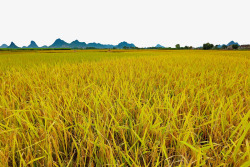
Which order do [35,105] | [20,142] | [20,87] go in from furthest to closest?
[20,87]
[35,105]
[20,142]

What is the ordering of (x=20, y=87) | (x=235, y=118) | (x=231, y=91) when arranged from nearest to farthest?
(x=235, y=118)
(x=231, y=91)
(x=20, y=87)

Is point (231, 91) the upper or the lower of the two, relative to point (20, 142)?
upper

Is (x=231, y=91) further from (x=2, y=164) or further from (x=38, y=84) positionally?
(x=38, y=84)

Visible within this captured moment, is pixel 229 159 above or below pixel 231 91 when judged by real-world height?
below

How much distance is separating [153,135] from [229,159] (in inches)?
13.2

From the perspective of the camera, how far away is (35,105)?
41.3 inches

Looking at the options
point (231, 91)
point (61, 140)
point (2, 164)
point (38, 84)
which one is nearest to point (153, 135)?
point (61, 140)

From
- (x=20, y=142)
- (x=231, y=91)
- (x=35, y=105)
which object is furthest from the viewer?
(x=231, y=91)

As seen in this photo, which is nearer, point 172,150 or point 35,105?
point 172,150

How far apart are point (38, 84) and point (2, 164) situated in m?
1.29

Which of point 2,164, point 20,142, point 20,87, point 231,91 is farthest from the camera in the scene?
point 20,87

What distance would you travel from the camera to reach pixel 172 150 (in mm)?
657

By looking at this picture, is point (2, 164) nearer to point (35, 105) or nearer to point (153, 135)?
point (35, 105)

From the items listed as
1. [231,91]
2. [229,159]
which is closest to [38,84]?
[229,159]
